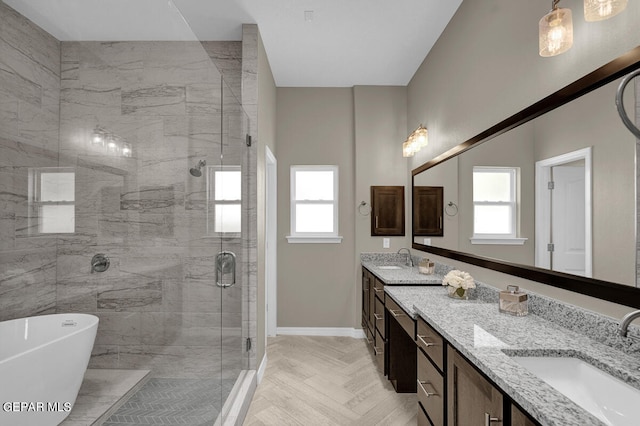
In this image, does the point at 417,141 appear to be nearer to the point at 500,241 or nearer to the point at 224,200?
the point at 500,241

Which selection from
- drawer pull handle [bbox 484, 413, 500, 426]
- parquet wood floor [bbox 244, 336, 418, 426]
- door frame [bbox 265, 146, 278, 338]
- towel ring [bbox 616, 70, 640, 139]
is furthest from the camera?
door frame [bbox 265, 146, 278, 338]

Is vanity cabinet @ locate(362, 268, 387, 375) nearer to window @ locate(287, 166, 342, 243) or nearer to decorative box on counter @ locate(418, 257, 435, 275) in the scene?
decorative box on counter @ locate(418, 257, 435, 275)

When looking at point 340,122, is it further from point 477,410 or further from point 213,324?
point 477,410

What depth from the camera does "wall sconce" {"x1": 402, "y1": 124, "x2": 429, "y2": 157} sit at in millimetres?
3205

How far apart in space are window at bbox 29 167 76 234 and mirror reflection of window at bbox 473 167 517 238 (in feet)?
6.49

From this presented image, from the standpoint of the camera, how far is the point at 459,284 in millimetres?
2033

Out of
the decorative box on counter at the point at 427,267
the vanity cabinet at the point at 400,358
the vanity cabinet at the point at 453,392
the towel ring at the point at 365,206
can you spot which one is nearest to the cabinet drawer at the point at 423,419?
the vanity cabinet at the point at 453,392

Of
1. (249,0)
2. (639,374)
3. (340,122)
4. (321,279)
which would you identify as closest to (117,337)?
(639,374)

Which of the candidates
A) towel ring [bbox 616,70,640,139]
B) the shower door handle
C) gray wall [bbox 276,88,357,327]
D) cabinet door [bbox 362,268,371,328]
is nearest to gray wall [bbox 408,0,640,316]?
towel ring [bbox 616,70,640,139]

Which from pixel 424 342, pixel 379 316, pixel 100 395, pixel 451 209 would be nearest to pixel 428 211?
pixel 451 209

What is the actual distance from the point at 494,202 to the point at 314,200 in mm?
2331

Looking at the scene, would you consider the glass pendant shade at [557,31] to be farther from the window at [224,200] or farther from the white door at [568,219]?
the window at [224,200]

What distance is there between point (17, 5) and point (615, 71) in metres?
1.83

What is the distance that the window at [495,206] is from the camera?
1832mm
